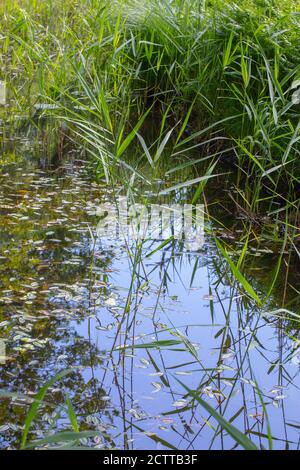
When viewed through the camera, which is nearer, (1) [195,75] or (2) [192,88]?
(2) [192,88]

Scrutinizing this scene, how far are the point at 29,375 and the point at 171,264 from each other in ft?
3.89

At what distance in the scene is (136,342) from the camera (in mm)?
2893

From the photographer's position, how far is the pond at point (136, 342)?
2.40 meters

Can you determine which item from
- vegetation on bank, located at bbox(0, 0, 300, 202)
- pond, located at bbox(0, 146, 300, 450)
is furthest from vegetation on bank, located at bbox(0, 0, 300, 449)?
pond, located at bbox(0, 146, 300, 450)

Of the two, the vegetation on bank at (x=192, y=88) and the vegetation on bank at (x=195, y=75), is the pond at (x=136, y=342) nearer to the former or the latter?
the vegetation on bank at (x=192, y=88)

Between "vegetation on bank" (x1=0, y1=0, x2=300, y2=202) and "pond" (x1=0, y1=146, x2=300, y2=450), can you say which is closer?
"pond" (x1=0, y1=146, x2=300, y2=450)

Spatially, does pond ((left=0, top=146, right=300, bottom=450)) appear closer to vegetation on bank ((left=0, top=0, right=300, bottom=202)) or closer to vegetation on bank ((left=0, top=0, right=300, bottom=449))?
vegetation on bank ((left=0, top=0, right=300, bottom=449))

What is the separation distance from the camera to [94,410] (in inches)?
97.1

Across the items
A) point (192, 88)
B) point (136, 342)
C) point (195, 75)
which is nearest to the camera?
point (136, 342)

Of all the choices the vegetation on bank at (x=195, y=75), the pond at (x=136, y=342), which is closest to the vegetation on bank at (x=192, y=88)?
the vegetation on bank at (x=195, y=75)

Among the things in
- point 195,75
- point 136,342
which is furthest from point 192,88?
point 136,342

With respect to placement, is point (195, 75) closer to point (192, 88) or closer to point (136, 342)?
point (192, 88)

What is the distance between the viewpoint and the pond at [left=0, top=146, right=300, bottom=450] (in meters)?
2.40

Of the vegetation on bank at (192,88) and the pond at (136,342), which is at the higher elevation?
the vegetation on bank at (192,88)
